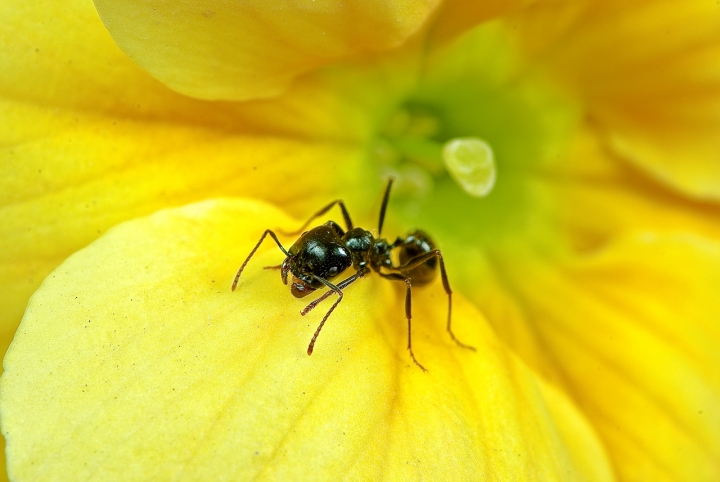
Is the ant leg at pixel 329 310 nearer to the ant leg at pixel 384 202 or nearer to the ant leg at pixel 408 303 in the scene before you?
the ant leg at pixel 408 303

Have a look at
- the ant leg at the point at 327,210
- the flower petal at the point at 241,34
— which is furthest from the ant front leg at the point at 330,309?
the flower petal at the point at 241,34

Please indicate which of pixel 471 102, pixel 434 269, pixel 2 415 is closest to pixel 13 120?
pixel 2 415

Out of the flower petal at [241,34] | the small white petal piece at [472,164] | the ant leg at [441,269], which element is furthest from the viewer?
the small white petal piece at [472,164]

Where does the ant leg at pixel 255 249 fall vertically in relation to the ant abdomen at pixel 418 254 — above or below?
above

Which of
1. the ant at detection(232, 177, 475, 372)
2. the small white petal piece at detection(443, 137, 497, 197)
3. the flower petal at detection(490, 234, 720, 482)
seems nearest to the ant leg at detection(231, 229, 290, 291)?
the ant at detection(232, 177, 475, 372)

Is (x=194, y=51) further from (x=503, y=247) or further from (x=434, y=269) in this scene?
(x=503, y=247)

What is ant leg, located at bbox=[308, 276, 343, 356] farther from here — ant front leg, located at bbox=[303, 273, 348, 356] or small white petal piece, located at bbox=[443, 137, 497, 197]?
small white petal piece, located at bbox=[443, 137, 497, 197]
